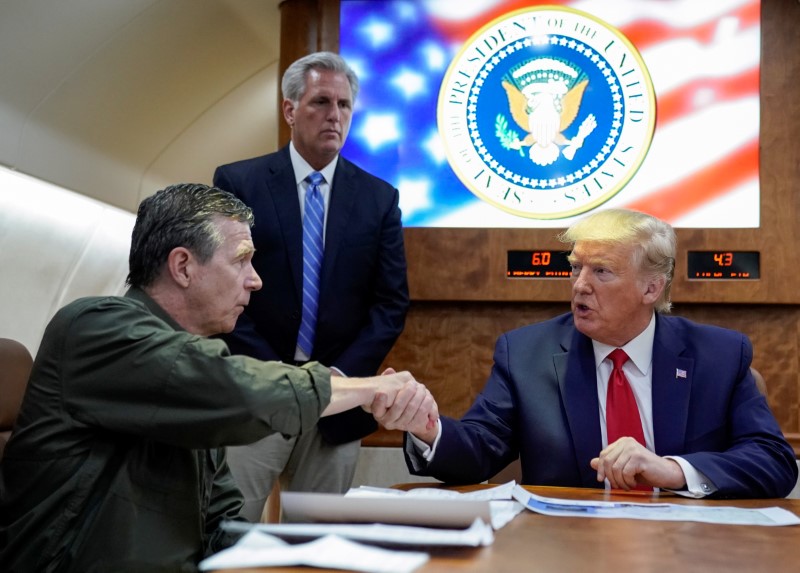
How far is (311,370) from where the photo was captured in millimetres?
1784

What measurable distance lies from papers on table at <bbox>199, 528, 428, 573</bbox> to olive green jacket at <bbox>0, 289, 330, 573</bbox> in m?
0.36

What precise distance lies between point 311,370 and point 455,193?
8.26ft

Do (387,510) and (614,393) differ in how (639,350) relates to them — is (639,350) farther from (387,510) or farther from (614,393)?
(387,510)

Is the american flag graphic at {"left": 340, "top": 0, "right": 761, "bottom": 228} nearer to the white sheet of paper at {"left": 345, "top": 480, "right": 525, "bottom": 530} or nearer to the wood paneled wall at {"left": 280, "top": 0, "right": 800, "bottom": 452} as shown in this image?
the wood paneled wall at {"left": 280, "top": 0, "right": 800, "bottom": 452}

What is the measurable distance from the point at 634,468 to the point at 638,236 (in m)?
0.79

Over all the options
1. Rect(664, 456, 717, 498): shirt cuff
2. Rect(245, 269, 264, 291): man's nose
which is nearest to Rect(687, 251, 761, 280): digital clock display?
Rect(664, 456, 717, 498): shirt cuff

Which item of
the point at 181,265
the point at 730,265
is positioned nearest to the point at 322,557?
the point at 181,265

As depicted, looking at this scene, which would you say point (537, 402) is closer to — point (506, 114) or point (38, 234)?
point (506, 114)

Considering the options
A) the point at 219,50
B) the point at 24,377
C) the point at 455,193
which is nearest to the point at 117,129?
the point at 219,50

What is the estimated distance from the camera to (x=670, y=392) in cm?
248

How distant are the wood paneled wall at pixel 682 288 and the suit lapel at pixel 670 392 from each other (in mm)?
1541

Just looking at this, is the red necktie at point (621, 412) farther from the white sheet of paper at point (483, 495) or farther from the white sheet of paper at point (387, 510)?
the white sheet of paper at point (387, 510)

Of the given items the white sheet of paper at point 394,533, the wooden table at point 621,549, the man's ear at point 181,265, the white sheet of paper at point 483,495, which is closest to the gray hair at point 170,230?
the man's ear at point 181,265

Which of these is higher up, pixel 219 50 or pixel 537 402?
pixel 219 50
